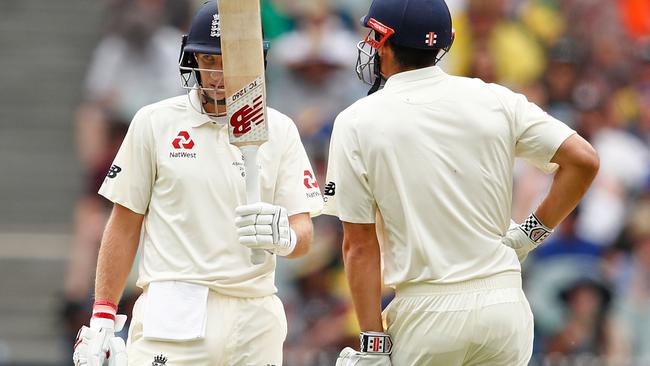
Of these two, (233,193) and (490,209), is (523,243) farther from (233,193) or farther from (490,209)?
(233,193)

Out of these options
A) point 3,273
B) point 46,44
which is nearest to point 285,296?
point 3,273

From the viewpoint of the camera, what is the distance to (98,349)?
490cm

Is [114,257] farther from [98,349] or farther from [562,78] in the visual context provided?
[562,78]

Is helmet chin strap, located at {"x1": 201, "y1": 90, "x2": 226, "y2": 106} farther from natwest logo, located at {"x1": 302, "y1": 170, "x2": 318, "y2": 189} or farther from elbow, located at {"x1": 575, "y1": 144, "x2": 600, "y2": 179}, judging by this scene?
elbow, located at {"x1": 575, "y1": 144, "x2": 600, "y2": 179}

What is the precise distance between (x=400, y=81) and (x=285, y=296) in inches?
180

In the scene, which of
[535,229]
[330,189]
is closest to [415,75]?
[330,189]

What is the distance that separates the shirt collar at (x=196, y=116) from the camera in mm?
5078

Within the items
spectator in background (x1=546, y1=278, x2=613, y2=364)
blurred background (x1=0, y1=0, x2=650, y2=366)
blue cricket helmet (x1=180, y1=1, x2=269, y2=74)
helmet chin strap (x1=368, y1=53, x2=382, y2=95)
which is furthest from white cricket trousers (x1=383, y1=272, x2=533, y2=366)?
spectator in background (x1=546, y1=278, x2=613, y2=364)

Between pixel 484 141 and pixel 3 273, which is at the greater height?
pixel 484 141

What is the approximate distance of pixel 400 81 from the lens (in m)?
4.83

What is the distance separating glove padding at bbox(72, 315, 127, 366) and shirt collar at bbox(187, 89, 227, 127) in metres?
0.82

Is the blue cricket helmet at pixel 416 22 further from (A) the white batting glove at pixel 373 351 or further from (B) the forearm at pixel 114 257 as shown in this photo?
(B) the forearm at pixel 114 257

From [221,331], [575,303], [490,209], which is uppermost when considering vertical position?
[490,209]

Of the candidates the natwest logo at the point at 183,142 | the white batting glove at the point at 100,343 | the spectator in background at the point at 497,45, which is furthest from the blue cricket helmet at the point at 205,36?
the spectator in background at the point at 497,45
